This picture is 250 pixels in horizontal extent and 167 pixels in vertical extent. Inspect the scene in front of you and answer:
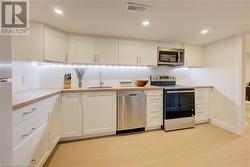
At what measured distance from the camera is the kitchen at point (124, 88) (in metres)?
1.92

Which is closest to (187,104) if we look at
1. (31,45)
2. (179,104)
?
(179,104)

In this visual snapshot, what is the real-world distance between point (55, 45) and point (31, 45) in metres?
0.38

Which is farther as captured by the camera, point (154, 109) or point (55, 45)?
point (154, 109)

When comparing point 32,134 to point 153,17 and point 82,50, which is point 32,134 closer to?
point 82,50

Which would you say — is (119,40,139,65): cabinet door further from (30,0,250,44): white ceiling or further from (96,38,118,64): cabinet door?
(30,0,250,44): white ceiling

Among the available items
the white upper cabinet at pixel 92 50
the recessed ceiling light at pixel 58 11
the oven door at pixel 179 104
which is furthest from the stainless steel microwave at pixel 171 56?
the recessed ceiling light at pixel 58 11

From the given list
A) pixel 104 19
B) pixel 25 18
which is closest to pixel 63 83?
pixel 25 18

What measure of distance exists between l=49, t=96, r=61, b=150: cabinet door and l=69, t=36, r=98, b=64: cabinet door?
1016 millimetres

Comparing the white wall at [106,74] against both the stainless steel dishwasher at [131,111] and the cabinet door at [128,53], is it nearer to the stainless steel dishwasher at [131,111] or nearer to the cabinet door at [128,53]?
the cabinet door at [128,53]

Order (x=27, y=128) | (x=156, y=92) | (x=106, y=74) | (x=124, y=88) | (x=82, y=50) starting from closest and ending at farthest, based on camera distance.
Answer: (x=27, y=128), (x=124, y=88), (x=82, y=50), (x=156, y=92), (x=106, y=74)

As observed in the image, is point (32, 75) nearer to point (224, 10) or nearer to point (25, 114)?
point (25, 114)

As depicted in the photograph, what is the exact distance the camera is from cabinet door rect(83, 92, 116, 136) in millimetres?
2645

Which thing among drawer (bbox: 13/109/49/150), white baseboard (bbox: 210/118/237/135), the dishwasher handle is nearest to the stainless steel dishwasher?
the dishwasher handle

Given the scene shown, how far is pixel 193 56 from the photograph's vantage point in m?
3.83
